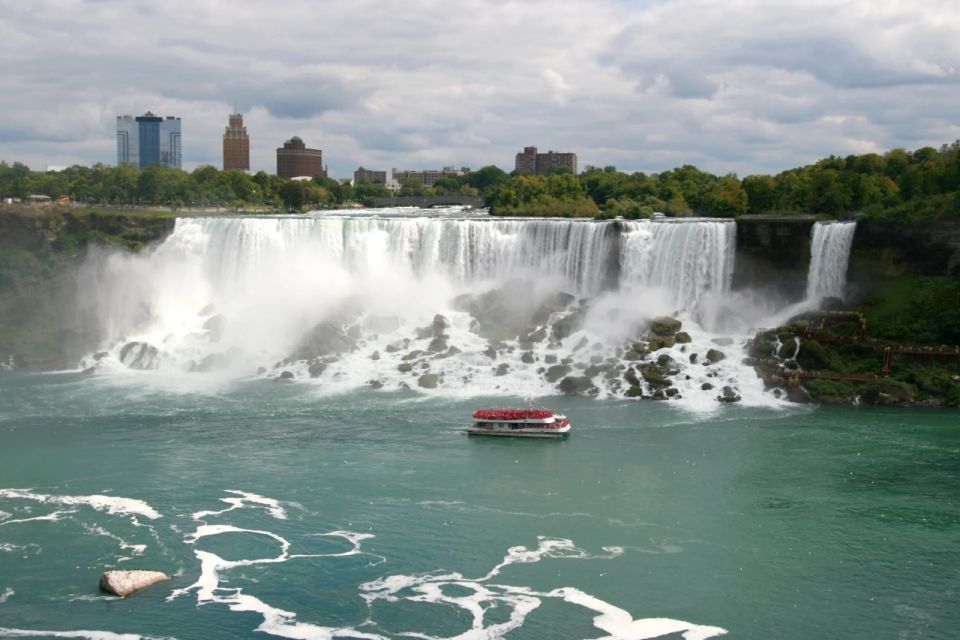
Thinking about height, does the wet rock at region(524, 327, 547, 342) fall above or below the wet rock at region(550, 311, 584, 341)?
below

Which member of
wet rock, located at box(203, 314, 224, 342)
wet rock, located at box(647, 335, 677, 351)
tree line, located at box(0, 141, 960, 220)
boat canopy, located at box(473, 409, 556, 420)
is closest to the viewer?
boat canopy, located at box(473, 409, 556, 420)

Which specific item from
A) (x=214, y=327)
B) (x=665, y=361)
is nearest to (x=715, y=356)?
(x=665, y=361)

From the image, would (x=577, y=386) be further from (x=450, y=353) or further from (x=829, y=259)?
(x=829, y=259)

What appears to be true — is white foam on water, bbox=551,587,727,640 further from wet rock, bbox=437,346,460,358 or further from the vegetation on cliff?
wet rock, bbox=437,346,460,358

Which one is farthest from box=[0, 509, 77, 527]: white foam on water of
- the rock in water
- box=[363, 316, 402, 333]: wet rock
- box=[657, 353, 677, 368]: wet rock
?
box=[657, 353, 677, 368]: wet rock

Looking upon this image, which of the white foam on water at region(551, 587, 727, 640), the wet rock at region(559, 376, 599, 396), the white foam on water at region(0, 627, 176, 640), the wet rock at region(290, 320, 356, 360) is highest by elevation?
the wet rock at region(290, 320, 356, 360)

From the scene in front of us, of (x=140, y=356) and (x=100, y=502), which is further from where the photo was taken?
(x=140, y=356)

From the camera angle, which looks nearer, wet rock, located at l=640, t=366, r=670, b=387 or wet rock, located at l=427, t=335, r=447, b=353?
wet rock, located at l=640, t=366, r=670, b=387

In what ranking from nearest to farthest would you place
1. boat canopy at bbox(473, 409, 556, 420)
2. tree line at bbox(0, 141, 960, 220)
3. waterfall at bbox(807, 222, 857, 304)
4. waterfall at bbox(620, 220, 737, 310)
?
boat canopy at bbox(473, 409, 556, 420)
waterfall at bbox(807, 222, 857, 304)
waterfall at bbox(620, 220, 737, 310)
tree line at bbox(0, 141, 960, 220)
